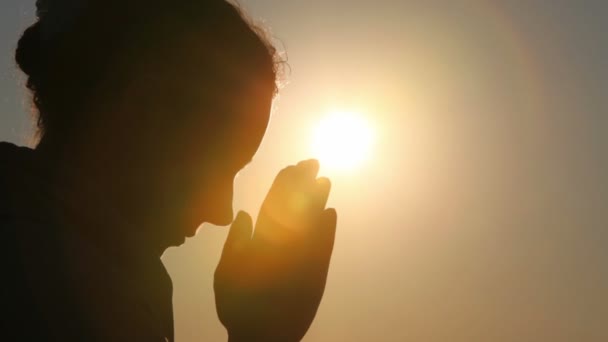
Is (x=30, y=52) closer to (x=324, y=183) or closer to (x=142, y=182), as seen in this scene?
(x=142, y=182)

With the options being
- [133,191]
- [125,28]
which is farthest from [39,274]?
[125,28]

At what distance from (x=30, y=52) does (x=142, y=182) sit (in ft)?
1.56

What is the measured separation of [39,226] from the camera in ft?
3.50

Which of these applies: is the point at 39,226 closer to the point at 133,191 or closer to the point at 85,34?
the point at 133,191

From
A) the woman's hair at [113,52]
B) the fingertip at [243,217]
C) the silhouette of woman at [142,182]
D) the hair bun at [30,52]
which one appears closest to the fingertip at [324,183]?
the silhouette of woman at [142,182]

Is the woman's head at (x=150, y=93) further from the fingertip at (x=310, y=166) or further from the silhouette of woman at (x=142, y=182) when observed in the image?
the fingertip at (x=310, y=166)

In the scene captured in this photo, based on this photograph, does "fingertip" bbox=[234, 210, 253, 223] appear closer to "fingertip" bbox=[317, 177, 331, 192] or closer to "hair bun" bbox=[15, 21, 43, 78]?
"fingertip" bbox=[317, 177, 331, 192]

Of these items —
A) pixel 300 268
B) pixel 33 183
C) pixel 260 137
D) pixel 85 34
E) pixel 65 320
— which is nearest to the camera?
pixel 65 320

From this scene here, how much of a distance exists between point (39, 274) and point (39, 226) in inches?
3.8

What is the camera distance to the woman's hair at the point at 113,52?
5.25 feet

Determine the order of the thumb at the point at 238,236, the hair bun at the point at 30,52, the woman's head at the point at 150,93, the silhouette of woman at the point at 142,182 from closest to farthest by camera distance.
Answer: the silhouette of woman at the point at 142,182 < the thumb at the point at 238,236 < the woman's head at the point at 150,93 < the hair bun at the point at 30,52

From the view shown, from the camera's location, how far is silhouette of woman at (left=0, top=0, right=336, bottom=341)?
1.04m

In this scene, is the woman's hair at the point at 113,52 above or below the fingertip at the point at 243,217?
above

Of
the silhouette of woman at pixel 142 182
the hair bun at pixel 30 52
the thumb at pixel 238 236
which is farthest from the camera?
the hair bun at pixel 30 52
